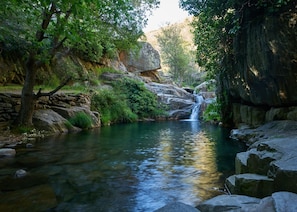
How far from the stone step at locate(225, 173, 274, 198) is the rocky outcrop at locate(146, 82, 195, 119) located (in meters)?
20.3

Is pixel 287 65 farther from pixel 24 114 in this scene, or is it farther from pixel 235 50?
pixel 24 114

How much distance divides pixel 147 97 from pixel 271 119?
14.0m

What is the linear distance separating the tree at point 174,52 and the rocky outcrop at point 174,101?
1526 centimetres

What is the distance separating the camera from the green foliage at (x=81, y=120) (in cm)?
1378

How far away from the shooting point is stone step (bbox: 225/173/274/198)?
372 centimetres

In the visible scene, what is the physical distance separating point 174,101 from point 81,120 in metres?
12.8

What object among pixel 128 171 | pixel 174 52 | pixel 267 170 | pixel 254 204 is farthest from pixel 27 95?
pixel 174 52

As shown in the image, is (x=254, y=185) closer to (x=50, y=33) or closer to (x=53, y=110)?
(x=50, y=33)

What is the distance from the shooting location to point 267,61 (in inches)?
350

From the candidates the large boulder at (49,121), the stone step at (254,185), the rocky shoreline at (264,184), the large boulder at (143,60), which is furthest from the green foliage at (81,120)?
the large boulder at (143,60)

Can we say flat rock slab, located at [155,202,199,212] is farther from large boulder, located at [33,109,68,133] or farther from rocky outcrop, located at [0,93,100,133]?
large boulder, located at [33,109,68,133]

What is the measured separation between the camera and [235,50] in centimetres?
1087

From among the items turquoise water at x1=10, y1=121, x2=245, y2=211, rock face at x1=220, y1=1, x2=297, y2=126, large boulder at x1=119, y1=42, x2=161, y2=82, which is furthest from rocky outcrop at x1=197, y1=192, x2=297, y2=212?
large boulder at x1=119, y1=42, x2=161, y2=82

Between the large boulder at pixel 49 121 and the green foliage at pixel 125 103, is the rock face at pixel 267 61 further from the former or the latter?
the green foliage at pixel 125 103
